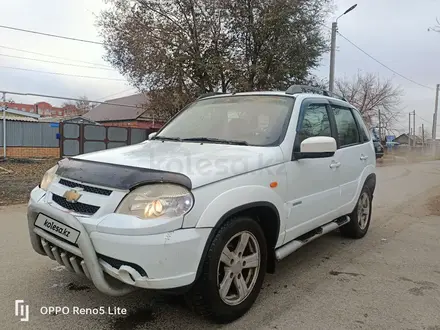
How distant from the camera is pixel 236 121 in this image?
11.7ft

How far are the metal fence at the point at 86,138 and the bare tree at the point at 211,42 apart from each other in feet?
9.04

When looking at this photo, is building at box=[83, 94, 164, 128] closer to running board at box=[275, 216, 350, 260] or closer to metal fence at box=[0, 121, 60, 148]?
metal fence at box=[0, 121, 60, 148]

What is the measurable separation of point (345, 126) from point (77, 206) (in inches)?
134

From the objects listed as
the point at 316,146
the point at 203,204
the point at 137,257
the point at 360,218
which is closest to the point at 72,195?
the point at 137,257

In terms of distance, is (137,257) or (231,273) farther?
(231,273)

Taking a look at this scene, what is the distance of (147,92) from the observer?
1652 centimetres

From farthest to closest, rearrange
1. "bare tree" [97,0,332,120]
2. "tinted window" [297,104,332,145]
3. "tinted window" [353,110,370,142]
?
"bare tree" [97,0,332,120] → "tinted window" [353,110,370,142] → "tinted window" [297,104,332,145]

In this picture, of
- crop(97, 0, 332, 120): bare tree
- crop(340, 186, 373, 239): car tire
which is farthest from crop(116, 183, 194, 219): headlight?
crop(97, 0, 332, 120): bare tree

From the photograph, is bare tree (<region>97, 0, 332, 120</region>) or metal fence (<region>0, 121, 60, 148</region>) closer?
bare tree (<region>97, 0, 332, 120</region>)

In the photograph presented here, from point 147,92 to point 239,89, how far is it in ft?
14.8
